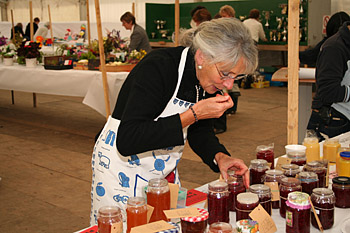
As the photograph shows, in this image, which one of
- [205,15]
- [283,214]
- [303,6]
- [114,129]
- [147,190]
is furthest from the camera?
[303,6]

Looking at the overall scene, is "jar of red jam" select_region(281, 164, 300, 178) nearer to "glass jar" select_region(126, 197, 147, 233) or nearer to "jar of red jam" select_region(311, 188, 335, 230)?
"jar of red jam" select_region(311, 188, 335, 230)

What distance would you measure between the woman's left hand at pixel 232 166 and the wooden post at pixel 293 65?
81 centimetres

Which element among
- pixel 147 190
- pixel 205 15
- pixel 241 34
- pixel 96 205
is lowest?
pixel 96 205

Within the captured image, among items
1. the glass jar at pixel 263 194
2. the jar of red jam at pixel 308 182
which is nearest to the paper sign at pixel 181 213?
the glass jar at pixel 263 194

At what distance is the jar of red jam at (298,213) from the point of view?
60.4 inches

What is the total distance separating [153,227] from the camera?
1.45 metres

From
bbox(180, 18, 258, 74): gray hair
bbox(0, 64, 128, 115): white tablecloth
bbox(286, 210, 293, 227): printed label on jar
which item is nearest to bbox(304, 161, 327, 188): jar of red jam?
bbox(286, 210, 293, 227): printed label on jar

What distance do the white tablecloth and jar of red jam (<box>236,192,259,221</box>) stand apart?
12.2 ft

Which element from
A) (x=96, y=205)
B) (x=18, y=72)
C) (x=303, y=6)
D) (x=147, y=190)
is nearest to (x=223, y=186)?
(x=147, y=190)

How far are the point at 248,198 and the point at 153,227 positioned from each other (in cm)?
37

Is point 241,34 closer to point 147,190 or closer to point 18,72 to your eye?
point 147,190

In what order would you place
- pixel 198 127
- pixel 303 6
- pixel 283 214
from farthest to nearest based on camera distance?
1. pixel 303 6
2. pixel 198 127
3. pixel 283 214

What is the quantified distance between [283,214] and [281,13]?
8649 mm

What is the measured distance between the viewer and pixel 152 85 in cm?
165
